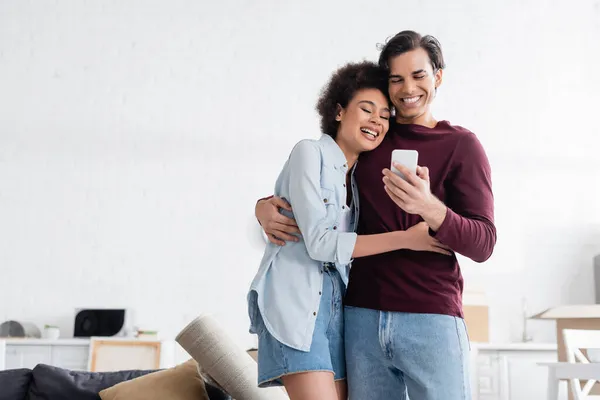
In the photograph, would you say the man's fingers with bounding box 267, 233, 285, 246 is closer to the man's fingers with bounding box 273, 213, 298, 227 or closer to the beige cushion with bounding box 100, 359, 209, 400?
the man's fingers with bounding box 273, 213, 298, 227

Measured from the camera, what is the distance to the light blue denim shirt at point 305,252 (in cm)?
155

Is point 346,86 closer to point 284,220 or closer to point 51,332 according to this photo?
point 284,220

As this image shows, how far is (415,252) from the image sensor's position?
1599 millimetres

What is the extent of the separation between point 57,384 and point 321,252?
5.29 feet

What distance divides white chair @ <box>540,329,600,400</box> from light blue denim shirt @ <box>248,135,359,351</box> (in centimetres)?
97

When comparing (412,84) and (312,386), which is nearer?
(312,386)

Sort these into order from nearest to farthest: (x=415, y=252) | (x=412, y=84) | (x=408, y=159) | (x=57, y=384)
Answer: (x=408, y=159) → (x=415, y=252) → (x=412, y=84) → (x=57, y=384)

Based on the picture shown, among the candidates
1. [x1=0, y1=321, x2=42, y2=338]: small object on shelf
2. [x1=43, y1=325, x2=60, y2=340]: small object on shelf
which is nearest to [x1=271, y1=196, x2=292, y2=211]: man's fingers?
[x1=43, y1=325, x2=60, y2=340]: small object on shelf

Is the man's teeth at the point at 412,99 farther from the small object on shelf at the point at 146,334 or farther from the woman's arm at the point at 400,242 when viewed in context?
the small object on shelf at the point at 146,334

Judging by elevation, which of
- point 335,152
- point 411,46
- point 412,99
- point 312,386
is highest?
point 411,46

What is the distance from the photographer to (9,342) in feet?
14.6

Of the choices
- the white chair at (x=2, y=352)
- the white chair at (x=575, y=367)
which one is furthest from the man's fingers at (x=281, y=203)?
the white chair at (x=2, y=352)

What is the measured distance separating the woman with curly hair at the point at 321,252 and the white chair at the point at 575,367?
3.15 feet

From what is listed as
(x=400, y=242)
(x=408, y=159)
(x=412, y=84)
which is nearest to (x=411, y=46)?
(x=412, y=84)
